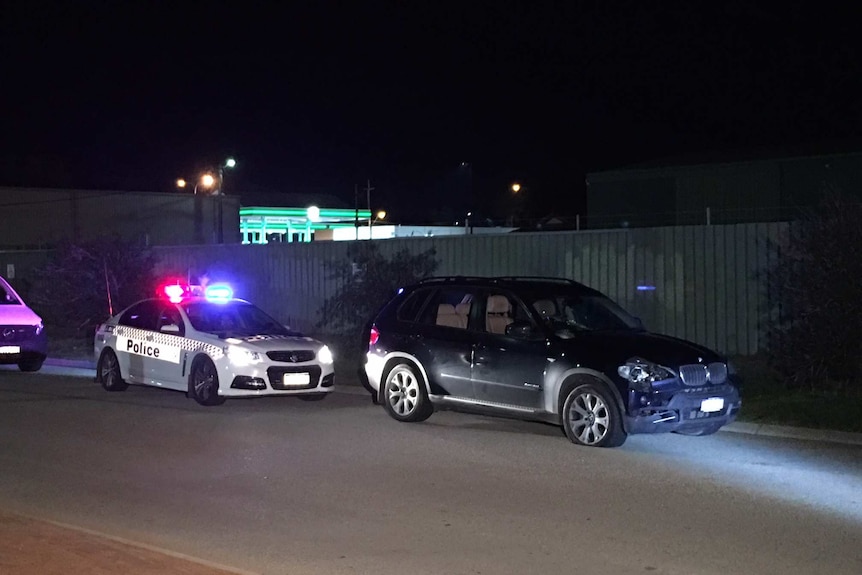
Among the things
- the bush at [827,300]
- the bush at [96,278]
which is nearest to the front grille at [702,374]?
the bush at [827,300]

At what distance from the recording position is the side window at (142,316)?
15258mm

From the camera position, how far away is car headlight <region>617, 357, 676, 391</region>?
10.5 metres

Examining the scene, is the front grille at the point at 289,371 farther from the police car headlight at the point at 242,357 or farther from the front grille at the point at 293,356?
the police car headlight at the point at 242,357

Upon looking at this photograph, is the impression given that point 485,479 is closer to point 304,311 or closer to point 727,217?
point 304,311

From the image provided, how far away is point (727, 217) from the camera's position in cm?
3541

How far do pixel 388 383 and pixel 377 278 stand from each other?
7912 mm

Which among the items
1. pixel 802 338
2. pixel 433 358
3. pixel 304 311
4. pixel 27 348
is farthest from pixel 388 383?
pixel 304 311

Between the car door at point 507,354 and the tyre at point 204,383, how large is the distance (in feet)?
12.8

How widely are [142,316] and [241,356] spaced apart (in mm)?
2700

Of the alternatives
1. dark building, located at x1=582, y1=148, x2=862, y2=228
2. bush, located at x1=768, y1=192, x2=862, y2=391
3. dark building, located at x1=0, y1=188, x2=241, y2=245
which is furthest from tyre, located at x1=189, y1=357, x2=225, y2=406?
dark building, located at x1=0, y1=188, x2=241, y2=245

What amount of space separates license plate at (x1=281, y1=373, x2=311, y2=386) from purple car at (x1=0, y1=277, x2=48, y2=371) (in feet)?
24.0

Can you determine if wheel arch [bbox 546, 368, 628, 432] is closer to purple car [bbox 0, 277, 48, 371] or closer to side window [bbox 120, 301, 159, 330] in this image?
side window [bbox 120, 301, 159, 330]

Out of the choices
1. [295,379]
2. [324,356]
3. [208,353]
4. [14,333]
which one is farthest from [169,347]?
[14,333]

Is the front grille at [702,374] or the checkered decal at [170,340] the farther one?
the checkered decal at [170,340]
